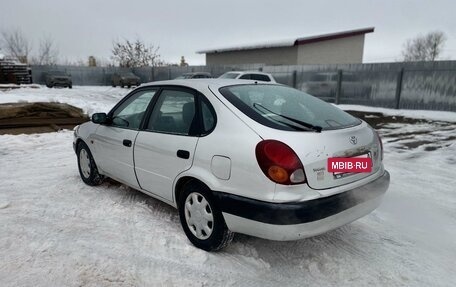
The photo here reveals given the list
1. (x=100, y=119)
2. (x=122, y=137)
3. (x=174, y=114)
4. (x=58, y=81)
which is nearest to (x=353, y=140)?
(x=174, y=114)

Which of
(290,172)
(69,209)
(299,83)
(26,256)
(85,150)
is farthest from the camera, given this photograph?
(299,83)

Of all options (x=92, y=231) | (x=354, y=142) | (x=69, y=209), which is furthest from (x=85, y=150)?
(x=354, y=142)

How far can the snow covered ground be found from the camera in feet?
8.51

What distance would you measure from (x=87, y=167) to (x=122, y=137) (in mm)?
1224

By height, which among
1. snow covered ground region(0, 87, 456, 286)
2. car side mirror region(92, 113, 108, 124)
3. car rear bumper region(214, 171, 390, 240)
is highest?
car side mirror region(92, 113, 108, 124)

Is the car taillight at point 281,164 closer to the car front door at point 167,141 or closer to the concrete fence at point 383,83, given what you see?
the car front door at point 167,141

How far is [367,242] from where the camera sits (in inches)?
125

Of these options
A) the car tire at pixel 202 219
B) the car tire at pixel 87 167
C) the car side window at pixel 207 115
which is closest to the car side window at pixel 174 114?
the car side window at pixel 207 115

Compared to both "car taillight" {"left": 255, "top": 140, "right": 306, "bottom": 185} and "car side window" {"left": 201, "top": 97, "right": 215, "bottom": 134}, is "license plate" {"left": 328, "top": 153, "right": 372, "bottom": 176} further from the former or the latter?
"car side window" {"left": 201, "top": 97, "right": 215, "bottom": 134}

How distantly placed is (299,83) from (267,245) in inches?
708

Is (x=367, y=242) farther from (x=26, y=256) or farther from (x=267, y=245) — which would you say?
(x=26, y=256)

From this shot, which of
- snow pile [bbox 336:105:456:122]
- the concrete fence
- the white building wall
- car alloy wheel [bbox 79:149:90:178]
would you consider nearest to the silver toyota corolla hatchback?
car alloy wheel [bbox 79:149:90:178]

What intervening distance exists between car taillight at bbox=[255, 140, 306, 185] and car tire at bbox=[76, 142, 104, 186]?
2887 mm

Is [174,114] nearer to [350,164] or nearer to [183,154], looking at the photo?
[183,154]
